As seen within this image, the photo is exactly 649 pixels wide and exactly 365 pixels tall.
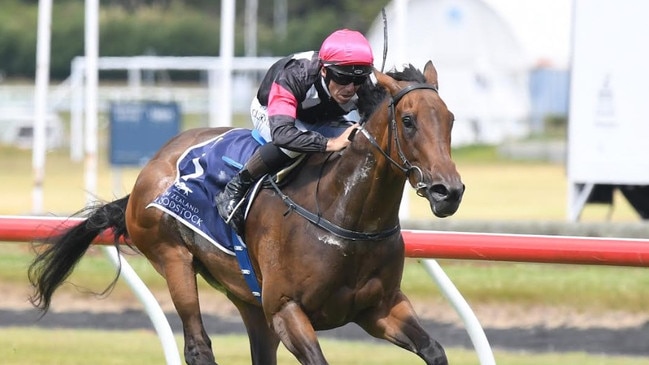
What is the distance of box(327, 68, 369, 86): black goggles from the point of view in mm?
4824

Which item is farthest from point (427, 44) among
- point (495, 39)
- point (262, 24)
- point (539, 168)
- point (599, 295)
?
point (599, 295)

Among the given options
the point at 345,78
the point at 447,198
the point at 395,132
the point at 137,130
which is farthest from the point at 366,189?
the point at 137,130

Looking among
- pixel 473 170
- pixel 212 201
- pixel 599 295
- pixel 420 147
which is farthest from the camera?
pixel 473 170

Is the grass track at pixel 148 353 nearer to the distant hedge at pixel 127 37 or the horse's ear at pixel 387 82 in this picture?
the horse's ear at pixel 387 82

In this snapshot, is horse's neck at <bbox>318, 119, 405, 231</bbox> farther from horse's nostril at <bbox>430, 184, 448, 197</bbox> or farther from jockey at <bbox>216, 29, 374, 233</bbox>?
horse's nostril at <bbox>430, 184, 448, 197</bbox>

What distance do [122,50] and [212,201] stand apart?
33081mm

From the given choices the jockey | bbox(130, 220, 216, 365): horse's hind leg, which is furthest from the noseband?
bbox(130, 220, 216, 365): horse's hind leg

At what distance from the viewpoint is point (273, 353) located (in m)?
5.71

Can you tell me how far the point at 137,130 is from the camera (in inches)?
613

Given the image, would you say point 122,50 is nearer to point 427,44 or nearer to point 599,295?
point 427,44

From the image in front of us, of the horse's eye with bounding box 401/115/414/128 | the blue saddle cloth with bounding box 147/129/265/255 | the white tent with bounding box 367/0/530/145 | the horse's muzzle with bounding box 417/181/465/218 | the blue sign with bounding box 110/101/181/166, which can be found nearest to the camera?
the horse's muzzle with bounding box 417/181/465/218

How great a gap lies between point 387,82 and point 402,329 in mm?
912

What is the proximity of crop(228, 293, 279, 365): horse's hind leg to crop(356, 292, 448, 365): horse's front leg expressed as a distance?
2.83 feet

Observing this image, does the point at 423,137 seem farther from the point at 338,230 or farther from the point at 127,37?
the point at 127,37
